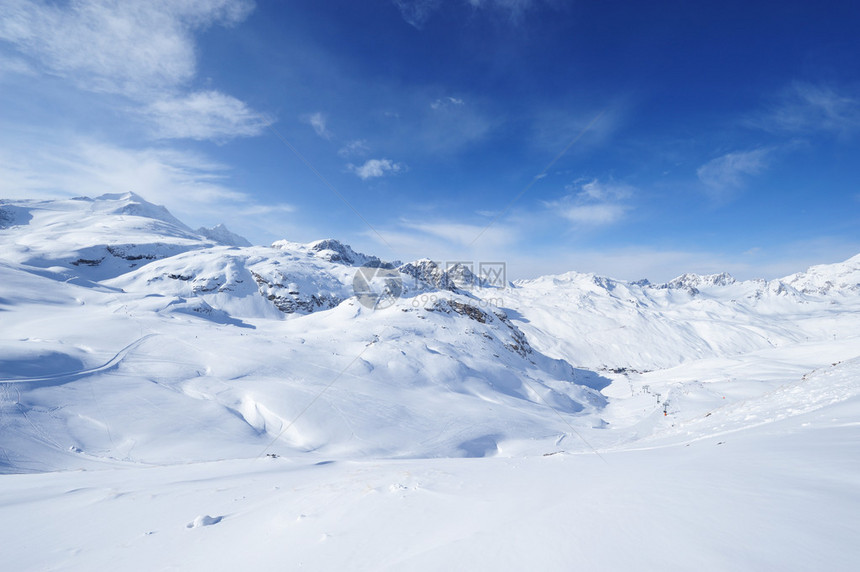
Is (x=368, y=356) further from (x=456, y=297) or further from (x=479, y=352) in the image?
(x=456, y=297)

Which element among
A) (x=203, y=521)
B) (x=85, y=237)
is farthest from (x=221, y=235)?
(x=203, y=521)

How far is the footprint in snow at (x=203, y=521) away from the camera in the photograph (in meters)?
4.05

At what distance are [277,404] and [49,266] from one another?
246 ft

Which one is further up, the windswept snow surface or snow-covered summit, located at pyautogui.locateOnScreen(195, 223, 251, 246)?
snow-covered summit, located at pyautogui.locateOnScreen(195, 223, 251, 246)

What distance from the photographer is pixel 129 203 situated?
11812 cm

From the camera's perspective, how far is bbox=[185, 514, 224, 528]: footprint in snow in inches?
159

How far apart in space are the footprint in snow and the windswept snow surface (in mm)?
33

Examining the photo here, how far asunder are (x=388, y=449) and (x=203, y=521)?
567 inches

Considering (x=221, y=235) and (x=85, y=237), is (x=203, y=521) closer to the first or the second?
(x=85, y=237)

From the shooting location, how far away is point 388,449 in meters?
17.3

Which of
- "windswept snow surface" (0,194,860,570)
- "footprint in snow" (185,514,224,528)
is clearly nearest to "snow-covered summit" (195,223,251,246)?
"windswept snow surface" (0,194,860,570)

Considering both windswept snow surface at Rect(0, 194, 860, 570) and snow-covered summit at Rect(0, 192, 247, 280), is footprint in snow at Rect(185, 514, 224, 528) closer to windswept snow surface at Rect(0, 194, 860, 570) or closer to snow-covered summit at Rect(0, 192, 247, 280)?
windswept snow surface at Rect(0, 194, 860, 570)

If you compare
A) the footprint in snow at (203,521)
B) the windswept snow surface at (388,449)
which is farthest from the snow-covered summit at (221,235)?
the footprint in snow at (203,521)

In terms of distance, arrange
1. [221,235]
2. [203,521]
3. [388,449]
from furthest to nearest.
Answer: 1. [221,235]
2. [388,449]
3. [203,521]
